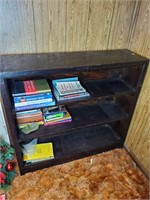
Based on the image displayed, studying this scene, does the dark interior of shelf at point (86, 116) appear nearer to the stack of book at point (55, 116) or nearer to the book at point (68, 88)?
the stack of book at point (55, 116)

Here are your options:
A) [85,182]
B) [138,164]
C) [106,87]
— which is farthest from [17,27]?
[138,164]

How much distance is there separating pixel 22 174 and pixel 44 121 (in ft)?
1.63

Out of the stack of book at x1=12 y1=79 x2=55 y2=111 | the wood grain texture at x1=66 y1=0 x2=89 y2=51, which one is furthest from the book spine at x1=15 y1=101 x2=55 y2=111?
the wood grain texture at x1=66 y1=0 x2=89 y2=51

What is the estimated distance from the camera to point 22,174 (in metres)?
1.35

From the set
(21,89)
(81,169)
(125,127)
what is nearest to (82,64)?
(21,89)

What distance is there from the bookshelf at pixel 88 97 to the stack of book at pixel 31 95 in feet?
0.14

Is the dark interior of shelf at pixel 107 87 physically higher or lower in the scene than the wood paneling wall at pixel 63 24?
lower

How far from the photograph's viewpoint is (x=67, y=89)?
1183mm

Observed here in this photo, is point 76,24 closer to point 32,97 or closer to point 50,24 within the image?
point 50,24

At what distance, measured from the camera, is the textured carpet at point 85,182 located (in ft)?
4.04

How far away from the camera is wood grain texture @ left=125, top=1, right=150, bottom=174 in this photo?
3.99 ft

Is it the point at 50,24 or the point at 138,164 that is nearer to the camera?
the point at 50,24

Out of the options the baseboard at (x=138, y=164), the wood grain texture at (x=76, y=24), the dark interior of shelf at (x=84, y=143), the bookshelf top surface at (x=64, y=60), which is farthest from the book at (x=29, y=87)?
the baseboard at (x=138, y=164)

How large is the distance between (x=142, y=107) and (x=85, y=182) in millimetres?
777
